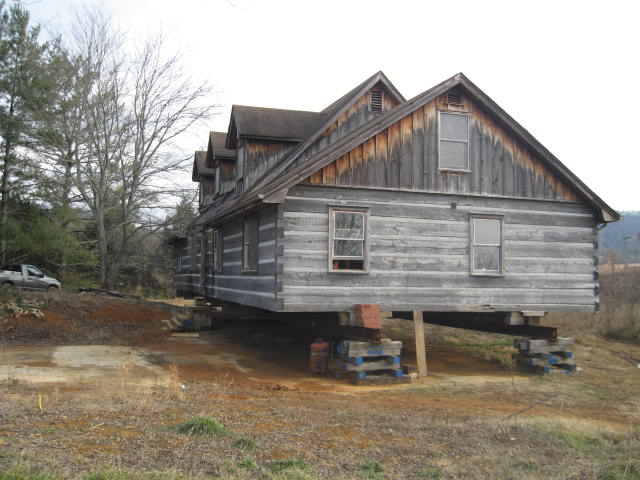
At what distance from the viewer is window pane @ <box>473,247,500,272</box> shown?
614 inches

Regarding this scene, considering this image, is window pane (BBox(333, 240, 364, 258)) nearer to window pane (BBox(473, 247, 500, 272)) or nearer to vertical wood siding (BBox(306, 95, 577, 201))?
vertical wood siding (BBox(306, 95, 577, 201))

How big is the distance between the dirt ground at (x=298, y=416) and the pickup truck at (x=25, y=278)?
11113 mm

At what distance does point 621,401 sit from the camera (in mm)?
12188

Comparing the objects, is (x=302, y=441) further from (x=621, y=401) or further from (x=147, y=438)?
(x=621, y=401)

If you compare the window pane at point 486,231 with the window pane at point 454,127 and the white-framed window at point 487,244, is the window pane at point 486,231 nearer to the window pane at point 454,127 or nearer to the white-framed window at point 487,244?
the white-framed window at point 487,244

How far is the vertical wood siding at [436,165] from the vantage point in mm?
14594

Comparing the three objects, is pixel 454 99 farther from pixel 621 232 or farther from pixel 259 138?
pixel 621 232

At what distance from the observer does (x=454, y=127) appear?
15.6m

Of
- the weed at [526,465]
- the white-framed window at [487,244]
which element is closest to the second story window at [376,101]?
the white-framed window at [487,244]

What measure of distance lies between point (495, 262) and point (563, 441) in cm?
808

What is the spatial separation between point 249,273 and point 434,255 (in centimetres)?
516

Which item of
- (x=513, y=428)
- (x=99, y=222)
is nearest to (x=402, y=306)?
(x=513, y=428)

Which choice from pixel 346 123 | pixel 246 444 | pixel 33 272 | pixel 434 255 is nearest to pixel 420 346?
pixel 434 255

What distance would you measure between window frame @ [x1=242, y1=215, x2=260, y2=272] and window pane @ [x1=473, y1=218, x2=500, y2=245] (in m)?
5.90
